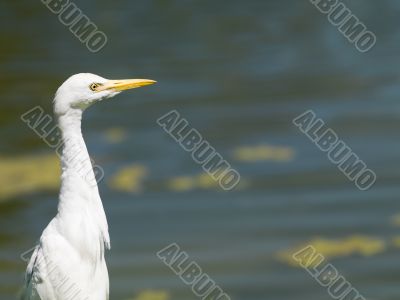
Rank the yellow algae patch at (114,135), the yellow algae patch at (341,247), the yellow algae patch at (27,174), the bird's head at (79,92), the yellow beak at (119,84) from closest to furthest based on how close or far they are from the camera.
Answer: the bird's head at (79,92)
the yellow beak at (119,84)
the yellow algae patch at (341,247)
the yellow algae patch at (27,174)
the yellow algae patch at (114,135)

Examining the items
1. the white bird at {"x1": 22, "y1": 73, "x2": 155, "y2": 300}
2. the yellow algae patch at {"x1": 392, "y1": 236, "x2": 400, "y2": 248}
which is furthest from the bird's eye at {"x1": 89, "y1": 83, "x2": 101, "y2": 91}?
the yellow algae patch at {"x1": 392, "y1": 236, "x2": 400, "y2": 248}

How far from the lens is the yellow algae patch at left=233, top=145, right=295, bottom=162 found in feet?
24.1

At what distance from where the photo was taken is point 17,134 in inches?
324

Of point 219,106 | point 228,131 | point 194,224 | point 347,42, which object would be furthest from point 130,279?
point 347,42

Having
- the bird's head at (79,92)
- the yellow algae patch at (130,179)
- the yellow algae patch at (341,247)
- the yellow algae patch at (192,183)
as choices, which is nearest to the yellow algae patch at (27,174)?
the yellow algae patch at (130,179)

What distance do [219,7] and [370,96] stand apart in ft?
10.2

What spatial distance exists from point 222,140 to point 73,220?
383cm

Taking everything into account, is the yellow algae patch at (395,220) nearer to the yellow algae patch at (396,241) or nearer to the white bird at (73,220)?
the yellow algae patch at (396,241)

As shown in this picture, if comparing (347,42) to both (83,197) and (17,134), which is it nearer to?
(17,134)

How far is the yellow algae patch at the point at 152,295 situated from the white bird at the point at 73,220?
5.11 ft

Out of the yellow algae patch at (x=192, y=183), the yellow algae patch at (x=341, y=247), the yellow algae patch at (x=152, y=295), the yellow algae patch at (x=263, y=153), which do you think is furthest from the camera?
the yellow algae patch at (x=263, y=153)

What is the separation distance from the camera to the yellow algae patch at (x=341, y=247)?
234 inches

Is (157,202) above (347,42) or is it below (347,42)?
below

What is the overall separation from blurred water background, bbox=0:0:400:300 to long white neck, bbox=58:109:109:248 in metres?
1.73
